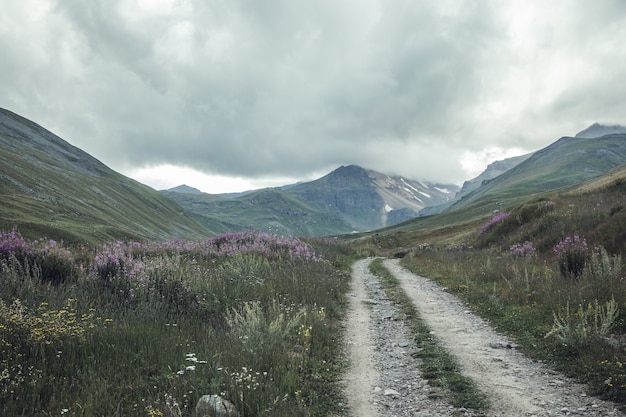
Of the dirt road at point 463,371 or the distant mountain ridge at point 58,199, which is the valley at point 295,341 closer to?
the dirt road at point 463,371

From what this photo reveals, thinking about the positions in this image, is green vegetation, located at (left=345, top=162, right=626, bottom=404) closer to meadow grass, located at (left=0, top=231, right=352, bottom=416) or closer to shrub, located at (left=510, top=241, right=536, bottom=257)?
shrub, located at (left=510, top=241, right=536, bottom=257)

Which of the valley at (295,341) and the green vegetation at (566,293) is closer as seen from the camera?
the valley at (295,341)

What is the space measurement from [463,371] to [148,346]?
5.85 metres

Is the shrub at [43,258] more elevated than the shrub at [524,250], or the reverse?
the shrub at [43,258]

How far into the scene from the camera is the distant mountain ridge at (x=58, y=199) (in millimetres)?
53281

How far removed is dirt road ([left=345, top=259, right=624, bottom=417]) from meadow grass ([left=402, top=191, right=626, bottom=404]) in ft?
1.47

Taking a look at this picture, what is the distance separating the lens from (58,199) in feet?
292

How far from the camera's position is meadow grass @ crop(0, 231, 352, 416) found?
15.9 ft

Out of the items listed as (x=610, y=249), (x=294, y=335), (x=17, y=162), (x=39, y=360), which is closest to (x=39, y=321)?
(x=39, y=360)

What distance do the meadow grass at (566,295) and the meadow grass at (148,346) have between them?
4433 millimetres

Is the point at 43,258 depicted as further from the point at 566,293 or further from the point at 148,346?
the point at 566,293

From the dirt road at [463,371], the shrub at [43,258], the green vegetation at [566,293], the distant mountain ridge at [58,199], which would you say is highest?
the distant mountain ridge at [58,199]

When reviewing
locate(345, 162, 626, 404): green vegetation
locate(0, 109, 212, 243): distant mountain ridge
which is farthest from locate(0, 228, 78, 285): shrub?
locate(0, 109, 212, 243): distant mountain ridge

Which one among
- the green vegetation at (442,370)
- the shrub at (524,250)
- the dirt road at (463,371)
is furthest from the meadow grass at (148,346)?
the shrub at (524,250)
